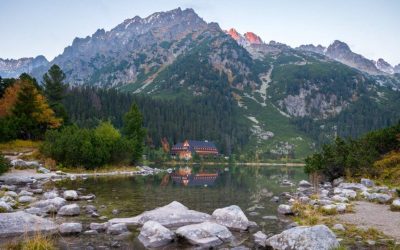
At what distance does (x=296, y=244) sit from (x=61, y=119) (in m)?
77.0

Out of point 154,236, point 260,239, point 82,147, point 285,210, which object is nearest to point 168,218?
point 154,236

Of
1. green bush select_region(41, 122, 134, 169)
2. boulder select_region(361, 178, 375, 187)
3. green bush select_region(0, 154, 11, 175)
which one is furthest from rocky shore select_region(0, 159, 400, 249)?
green bush select_region(41, 122, 134, 169)

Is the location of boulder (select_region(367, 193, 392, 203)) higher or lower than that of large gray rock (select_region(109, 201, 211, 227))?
higher

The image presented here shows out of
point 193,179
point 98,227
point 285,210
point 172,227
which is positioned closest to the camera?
point 98,227

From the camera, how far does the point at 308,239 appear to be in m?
15.6

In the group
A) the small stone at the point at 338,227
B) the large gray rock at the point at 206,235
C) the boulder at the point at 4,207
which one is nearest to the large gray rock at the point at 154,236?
the large gray rock at the point at 206,235

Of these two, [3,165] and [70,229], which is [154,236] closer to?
[70,229]

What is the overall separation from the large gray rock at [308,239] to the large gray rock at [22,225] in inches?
487

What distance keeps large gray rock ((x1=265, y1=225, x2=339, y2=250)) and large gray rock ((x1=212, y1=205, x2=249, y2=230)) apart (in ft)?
17.5

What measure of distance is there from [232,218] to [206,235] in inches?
171

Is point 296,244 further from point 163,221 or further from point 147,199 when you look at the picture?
point 147,199

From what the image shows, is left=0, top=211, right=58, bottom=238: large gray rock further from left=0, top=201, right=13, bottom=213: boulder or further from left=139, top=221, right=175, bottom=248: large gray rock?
left=0, top=201, right=13, bottom=213: boulder

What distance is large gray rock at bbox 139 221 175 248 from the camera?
18.3 metres

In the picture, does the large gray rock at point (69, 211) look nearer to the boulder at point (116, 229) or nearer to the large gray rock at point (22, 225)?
the large gray rock at point (22, 225)
